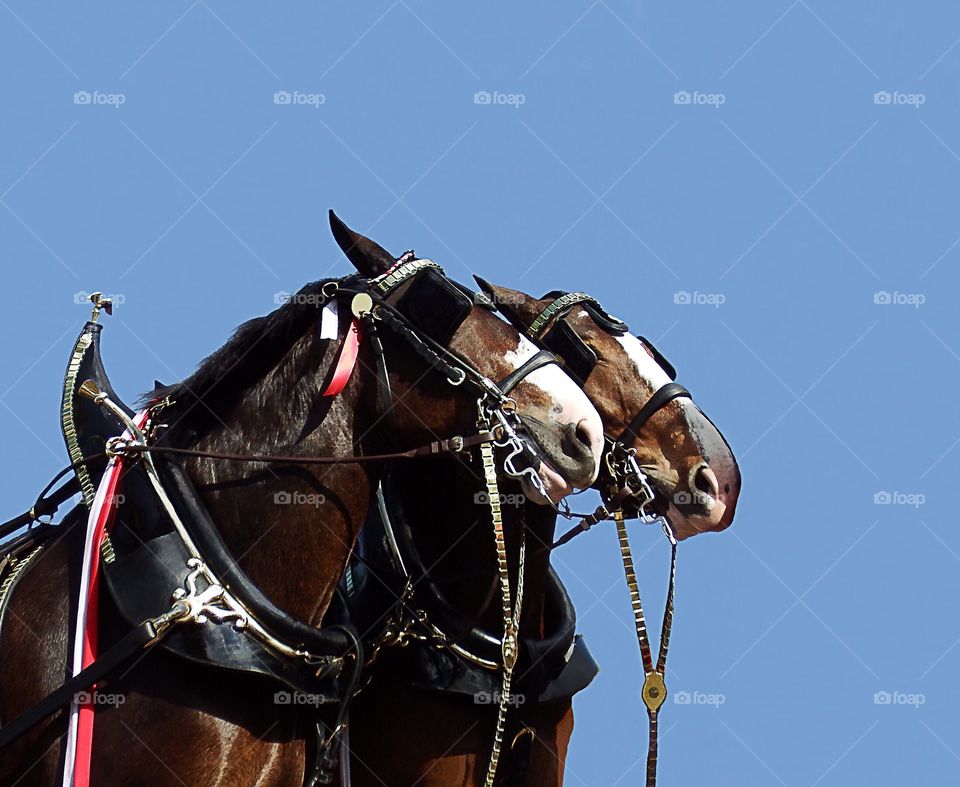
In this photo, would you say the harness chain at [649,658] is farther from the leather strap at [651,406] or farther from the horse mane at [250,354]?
the horse mane at [250,354]

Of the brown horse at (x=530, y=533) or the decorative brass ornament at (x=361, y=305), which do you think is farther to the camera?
the brown horse at (x=530, y=533)

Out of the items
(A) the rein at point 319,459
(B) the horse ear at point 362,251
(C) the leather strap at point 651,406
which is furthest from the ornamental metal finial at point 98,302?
(C) the leather strap at point 651,406

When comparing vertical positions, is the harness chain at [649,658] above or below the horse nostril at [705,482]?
below

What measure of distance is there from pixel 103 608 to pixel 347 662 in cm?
93

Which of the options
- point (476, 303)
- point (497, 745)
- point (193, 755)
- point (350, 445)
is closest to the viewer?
point (193, 755)

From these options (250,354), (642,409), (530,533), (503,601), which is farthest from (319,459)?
(642,409)

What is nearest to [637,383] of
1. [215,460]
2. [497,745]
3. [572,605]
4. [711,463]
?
[711,463]

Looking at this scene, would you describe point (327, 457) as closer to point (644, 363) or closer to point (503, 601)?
point (503, 601)

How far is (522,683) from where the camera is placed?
659 centimetres

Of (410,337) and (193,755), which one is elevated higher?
(410,337)

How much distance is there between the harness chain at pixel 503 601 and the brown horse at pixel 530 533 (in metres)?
0.16

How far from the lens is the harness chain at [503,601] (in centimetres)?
536

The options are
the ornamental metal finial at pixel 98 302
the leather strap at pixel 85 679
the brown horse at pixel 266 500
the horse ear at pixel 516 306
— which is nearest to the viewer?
the leather strap at pixel 85 679

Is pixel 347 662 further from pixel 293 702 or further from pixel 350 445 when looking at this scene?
pixel 350 445
